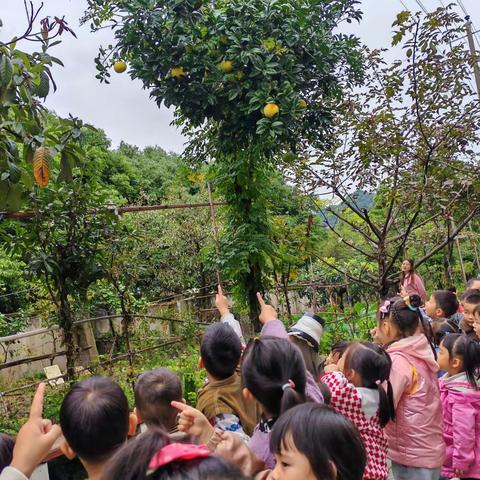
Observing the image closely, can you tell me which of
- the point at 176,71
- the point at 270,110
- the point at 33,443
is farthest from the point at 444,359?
the point at 176,71

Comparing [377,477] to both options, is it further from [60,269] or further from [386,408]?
[60,269]

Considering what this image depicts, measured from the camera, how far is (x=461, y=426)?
2152mm

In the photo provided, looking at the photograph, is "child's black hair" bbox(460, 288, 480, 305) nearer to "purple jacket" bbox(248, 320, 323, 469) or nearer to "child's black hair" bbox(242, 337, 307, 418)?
"purple jacket" bbox(248, 320, 323, 469)

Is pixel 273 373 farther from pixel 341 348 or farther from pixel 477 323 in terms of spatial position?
pixel 477 323

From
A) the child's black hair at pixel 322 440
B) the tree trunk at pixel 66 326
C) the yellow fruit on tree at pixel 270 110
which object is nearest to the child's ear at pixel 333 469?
the child's black hair at pixel 322 440

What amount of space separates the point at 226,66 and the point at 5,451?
9.73ft

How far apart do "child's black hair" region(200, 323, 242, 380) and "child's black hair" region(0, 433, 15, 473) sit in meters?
0.72

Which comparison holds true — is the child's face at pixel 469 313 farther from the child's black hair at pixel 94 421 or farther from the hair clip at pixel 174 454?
A: the hair clip at pixel 174 454

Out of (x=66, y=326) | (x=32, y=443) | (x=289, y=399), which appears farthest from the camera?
(x=66, y=326)

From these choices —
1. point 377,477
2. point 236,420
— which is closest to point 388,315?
point 377,477

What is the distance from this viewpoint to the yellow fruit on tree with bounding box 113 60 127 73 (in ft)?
13.2

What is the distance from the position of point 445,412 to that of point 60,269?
2355 mm

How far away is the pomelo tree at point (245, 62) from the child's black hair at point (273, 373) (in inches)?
87.6

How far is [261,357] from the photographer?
154 cm
